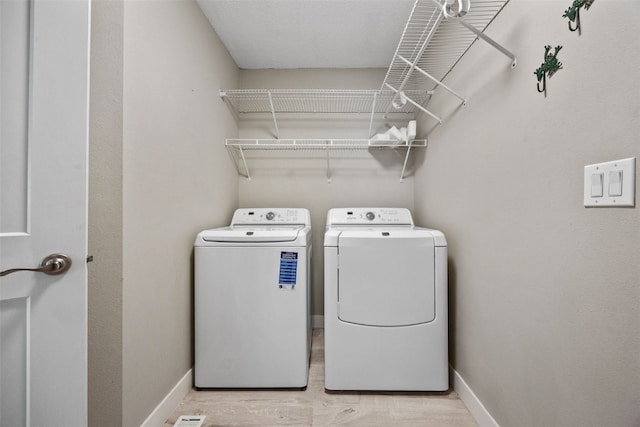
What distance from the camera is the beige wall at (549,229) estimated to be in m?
0.70

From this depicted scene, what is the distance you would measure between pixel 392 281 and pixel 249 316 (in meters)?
0.84

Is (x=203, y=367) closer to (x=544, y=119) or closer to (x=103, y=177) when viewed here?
(x=103, y=177)

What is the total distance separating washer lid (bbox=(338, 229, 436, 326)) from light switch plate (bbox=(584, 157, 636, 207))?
86 cm

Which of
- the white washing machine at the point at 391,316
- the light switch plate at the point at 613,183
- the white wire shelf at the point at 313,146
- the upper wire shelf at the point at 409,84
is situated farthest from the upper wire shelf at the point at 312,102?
the light switch plate at the point at 613,183

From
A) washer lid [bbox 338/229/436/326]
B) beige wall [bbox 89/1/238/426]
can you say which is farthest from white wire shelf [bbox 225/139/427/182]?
washer lid [bbox 338/229/436/326]

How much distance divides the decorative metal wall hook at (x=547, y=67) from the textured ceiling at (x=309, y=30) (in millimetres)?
1165

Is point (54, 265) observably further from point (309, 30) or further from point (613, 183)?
point (309, 30)

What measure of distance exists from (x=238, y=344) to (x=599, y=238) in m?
1.66

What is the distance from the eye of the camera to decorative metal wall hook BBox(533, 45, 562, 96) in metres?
0.89

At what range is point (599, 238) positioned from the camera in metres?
0.75

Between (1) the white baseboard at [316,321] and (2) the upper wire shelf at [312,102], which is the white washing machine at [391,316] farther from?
(2) the upper wire shelf at [312,102]

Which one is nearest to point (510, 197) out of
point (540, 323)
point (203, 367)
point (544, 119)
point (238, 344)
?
point (544, 119)

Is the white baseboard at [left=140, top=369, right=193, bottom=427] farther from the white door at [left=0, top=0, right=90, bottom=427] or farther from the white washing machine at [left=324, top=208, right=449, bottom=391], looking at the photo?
the white washing machine at [left=324, top=208, right=449, bottom=391]

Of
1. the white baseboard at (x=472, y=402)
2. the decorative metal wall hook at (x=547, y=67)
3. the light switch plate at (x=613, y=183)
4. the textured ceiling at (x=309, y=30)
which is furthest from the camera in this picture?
the textured ceiling at (x=309, y=30)
